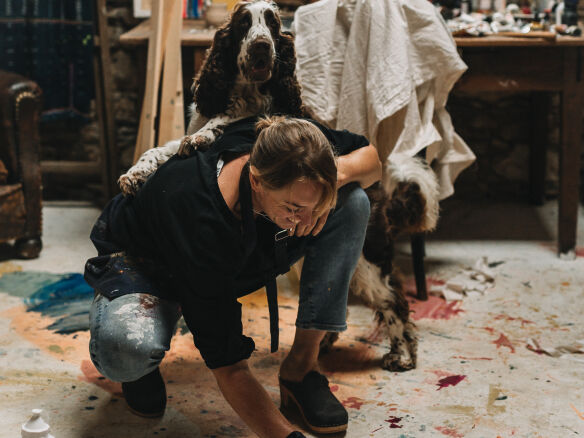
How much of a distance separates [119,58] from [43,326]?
1977 mm

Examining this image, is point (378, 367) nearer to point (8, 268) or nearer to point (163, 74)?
point (163, 74)

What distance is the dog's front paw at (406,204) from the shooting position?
85.1 inches

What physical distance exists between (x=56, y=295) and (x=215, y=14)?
1.34 meters

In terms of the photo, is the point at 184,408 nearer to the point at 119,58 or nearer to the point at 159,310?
the point at 159,310

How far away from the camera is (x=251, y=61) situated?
1593 mm

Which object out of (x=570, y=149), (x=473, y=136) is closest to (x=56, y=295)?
(x=570, y=149)

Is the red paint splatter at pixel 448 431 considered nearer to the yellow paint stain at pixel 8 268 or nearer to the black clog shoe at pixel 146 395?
the black clog shoe at pixel 146 395

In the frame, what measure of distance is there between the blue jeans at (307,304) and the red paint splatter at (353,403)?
229mm

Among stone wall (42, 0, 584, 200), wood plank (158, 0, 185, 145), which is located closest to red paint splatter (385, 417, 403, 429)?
wood plank (158, 0, 185, 145)

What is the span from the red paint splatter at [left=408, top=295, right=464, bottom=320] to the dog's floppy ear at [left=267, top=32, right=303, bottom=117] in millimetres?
957

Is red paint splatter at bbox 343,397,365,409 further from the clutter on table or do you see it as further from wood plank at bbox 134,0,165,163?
the clutter on table

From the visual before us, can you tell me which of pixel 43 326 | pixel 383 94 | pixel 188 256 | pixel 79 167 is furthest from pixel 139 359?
pixel 79 167

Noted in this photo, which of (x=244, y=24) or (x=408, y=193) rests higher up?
(x=244, y=24)

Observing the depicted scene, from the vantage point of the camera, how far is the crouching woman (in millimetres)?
1260
